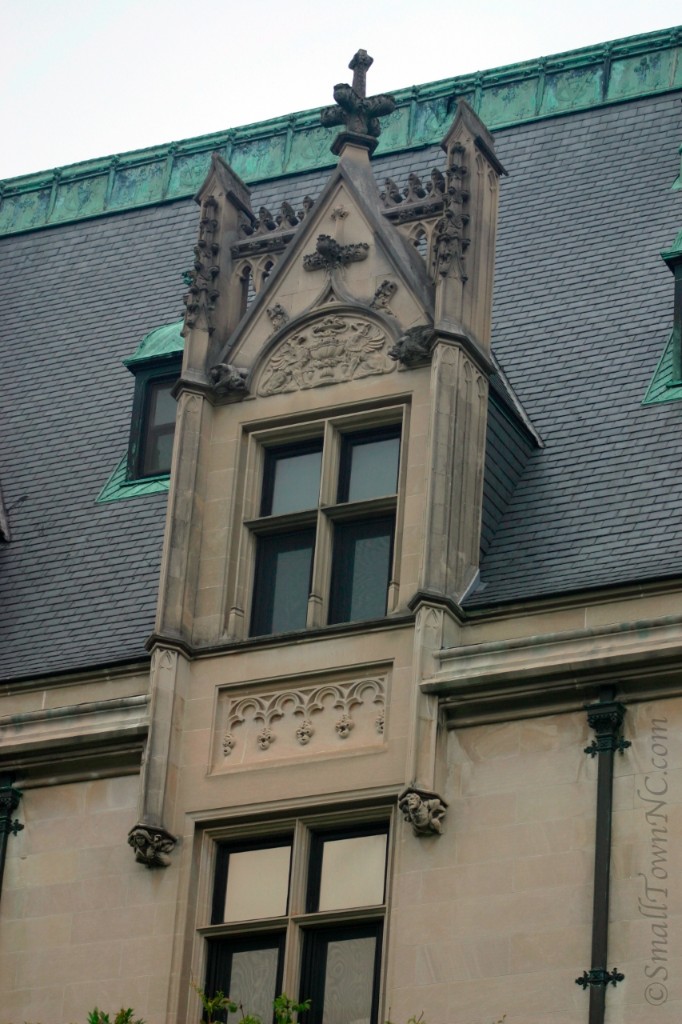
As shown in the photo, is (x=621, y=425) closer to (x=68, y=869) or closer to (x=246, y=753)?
(x=246, y=753)

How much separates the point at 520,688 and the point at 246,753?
2.76 m

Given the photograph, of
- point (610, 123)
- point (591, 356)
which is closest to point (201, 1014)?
point (591, 356)

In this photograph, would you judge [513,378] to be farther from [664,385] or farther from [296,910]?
[296,910]

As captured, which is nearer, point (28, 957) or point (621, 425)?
point (28, 957)

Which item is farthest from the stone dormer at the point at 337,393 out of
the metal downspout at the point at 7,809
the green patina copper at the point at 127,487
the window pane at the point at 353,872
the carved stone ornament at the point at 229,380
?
the green patina copper at the point at 127,487

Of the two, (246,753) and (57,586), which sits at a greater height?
(57,586)

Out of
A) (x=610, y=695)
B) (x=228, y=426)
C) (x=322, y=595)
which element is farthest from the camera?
(x=228, y=426)

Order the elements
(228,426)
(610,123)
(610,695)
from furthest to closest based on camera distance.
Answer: (610,123) < (228,426) < (610,695)

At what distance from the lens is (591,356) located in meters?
28.5

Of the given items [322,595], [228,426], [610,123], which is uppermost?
[610,123]

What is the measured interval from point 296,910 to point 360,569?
3589 mm

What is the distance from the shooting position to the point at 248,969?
24.1 meters

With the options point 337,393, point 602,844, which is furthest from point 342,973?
point 337,393

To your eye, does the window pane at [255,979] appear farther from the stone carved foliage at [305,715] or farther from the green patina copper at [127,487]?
the green patina copper at [127,487]
